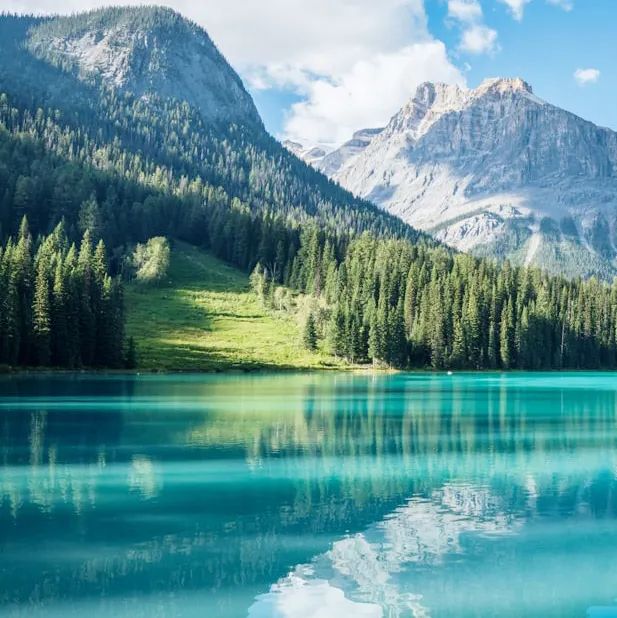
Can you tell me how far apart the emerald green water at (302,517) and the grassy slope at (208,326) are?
2596 inches

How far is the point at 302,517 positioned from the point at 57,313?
79.9 m

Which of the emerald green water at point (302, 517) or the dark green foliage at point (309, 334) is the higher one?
the dark green foliage at point (309, 334)

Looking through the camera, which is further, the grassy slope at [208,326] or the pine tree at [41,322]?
the grassy slope at [208,326]

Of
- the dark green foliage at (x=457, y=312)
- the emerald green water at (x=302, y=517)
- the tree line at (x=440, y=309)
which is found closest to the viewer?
the emerald green water at (x=302, y=517)

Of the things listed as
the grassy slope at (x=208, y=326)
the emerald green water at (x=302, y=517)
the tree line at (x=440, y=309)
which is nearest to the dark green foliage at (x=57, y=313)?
the grassy slope at (x=208, y=326)

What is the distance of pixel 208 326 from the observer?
143375 mm

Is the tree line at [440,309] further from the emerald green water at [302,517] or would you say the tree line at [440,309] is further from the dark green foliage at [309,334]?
the emerald green water at [302,517]

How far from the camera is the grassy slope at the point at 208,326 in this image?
119m

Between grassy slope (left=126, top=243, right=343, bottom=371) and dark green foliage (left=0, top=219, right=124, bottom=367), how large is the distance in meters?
8.33

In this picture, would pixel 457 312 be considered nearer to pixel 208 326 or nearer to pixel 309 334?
pixel 309 334

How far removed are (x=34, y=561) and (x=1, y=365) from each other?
75.5 m

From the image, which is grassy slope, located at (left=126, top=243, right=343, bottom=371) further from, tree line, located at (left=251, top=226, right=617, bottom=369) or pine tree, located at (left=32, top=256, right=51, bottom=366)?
pine tree, located at (left=32, top=256, right=51, bottom=366)

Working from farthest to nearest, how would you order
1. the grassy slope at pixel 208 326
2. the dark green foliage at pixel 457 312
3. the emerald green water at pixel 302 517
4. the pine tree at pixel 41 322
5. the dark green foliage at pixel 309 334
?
1. the dark green foliage at pixel 457 312
2. the dark green foliage at pixel 309 334
3. the grassy slope at pixel 208 326
4. the pine tree at pixel 41 322
5. the emerald green water at pixel 302 517

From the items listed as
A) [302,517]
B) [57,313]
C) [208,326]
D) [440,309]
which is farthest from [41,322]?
[302,517]
